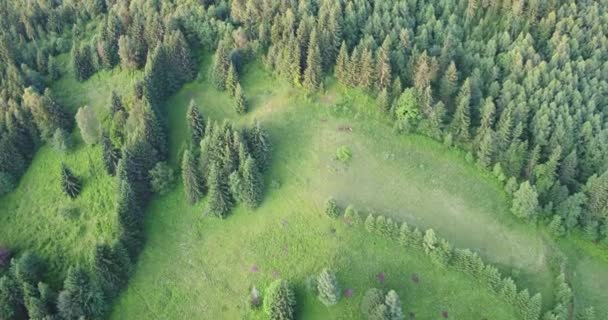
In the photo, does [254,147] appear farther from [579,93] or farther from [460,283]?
[579,93]

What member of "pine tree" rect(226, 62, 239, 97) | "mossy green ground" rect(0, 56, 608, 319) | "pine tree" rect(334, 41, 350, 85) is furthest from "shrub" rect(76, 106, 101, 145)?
"pine tree" rect(334, 41, 350, 85)

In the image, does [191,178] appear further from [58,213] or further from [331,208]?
[58,213]

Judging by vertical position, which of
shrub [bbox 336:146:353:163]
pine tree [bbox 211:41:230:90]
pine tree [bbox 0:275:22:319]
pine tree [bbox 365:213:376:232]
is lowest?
pine tree [bbox 0:275:22:319]

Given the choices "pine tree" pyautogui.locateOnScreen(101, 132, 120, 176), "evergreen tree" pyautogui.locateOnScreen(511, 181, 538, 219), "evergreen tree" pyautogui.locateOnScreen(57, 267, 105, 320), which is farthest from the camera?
"pine tree" pyautogui.locateOnScreen(101, 132, 120, 176)

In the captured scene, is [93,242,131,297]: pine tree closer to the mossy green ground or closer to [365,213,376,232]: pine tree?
the mossy green ground

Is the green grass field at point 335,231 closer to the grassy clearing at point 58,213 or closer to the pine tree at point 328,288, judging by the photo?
the pine tree at point 328,288

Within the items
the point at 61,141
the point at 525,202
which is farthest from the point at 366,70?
the point at 61,141

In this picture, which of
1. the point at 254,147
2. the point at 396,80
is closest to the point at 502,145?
the point at 396,80

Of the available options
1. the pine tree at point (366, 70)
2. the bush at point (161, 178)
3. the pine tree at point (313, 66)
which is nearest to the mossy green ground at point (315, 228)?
the bush at point (161, 178)
